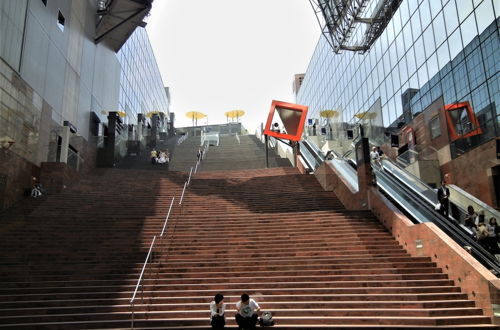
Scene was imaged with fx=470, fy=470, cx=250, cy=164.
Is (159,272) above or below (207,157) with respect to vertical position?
below

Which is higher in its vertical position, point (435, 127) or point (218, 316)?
point (435, 127)

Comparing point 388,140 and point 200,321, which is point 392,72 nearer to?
point 388,140

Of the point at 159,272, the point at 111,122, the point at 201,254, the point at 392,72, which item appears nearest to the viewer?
the point at 159,272

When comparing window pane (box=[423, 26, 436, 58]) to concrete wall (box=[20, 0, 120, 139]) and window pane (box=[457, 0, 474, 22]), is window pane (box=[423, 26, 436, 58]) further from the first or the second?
concrete wall (box=[20, 0, 120, 139])

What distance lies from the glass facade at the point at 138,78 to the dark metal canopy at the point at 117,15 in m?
5.09

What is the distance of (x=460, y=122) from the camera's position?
71.1 feet

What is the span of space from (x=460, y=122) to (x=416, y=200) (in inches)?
401

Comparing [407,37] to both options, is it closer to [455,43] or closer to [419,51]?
[419,51]

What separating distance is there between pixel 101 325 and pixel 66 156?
14.1m

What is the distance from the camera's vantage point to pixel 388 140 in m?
28.3

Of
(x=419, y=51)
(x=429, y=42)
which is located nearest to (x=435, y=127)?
(x=429, y=42)

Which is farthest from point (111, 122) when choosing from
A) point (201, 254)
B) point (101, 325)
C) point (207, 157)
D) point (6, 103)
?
point (101, 325)

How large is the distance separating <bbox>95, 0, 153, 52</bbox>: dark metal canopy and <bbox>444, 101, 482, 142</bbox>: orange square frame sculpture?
18915 mm

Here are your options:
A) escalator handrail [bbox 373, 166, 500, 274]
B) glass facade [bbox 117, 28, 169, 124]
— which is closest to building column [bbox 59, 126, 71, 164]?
escalator handrail [bbox 373, 166, 500, 274]
